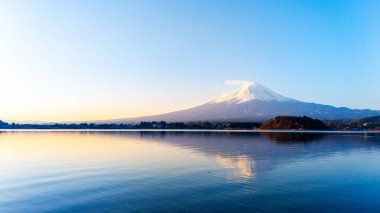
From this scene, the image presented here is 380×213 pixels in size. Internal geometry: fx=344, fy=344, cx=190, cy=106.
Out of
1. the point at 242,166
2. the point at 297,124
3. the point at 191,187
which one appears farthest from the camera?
the point at 297,124

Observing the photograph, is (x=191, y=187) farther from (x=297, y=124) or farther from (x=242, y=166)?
(x=297, y=124)

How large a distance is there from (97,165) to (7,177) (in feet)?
22.0

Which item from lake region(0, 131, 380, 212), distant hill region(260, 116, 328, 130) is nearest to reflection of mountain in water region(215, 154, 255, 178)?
lake region(0, 131, 380, 212)

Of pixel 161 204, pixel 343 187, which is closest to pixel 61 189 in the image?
pixel 161 204

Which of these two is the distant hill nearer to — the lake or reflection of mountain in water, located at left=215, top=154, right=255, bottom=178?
the lake

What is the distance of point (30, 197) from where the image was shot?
15094 millimetres

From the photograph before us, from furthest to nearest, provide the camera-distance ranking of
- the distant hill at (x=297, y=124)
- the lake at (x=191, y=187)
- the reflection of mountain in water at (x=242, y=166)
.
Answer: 1. the distant hill at (x=297, y=124)
2. the reflection of mountain in water at (x=242, y=166)
3. the lake at (x=191, y=187)

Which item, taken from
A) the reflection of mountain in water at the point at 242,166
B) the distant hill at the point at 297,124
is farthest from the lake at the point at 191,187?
the distant hill at the point at 297,124

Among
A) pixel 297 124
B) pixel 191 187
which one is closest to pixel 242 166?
pixel 191 187

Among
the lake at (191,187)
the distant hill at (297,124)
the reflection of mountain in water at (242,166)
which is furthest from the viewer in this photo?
the distant hill at (297,124)

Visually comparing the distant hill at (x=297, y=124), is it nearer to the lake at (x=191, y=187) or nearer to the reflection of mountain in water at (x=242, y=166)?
the lake at (x=191, y=187)

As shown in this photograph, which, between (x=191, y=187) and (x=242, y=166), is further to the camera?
(x=242, y=166)

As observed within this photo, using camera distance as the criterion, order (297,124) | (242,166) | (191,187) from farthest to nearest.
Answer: (297,124) < (242,166) < (191,187)

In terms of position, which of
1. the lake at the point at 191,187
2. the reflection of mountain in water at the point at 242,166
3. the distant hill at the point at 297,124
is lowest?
the lake at the point at 191,187
